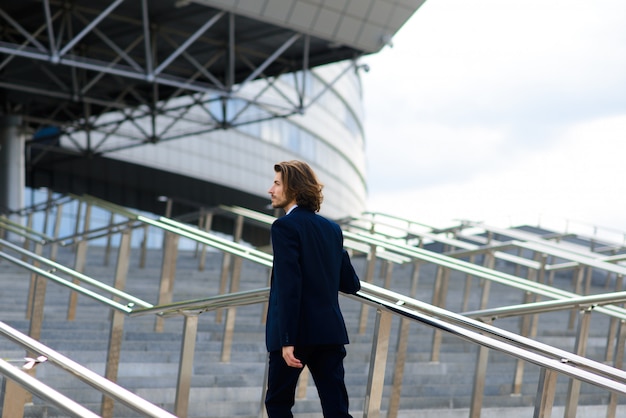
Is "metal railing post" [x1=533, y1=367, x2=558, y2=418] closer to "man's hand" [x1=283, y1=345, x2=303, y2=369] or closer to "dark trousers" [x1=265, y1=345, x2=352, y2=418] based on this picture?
"dark trousers" [x1=265, y1=345, x2=352, y2=418]

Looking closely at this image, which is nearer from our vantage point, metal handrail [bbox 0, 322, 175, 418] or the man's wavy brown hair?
metal handrail [bbox 0, 322, 175, 418]

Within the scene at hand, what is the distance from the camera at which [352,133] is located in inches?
1869

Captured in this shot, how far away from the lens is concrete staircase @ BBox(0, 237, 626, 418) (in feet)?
20.8

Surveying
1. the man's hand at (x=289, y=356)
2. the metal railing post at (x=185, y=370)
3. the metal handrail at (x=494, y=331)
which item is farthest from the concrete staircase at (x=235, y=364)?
the man's hand at (x=289, y=356)

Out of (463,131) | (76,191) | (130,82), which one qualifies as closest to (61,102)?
(130,82)

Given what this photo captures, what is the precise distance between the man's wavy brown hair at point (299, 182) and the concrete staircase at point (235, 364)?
2.09m

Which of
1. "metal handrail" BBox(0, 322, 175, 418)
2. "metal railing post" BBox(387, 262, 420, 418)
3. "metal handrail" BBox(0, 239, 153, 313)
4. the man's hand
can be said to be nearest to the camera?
"metal handrail" BBox(0, 322, 175, 418)

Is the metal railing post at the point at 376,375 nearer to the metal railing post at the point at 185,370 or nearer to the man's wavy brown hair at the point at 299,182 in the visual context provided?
the man's wavy brown hair at the point at 299,182

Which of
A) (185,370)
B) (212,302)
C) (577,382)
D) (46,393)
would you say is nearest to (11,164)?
(212,302)

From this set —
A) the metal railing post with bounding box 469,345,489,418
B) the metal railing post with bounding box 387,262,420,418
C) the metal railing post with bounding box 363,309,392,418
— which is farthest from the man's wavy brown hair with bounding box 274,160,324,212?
the metal railing post with bounding box 387,262,420,418

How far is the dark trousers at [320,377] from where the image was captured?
4.08 metres

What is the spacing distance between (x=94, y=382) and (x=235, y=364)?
3953mm

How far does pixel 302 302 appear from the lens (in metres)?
4.07

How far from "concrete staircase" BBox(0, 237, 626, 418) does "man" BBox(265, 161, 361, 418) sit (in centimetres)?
178
